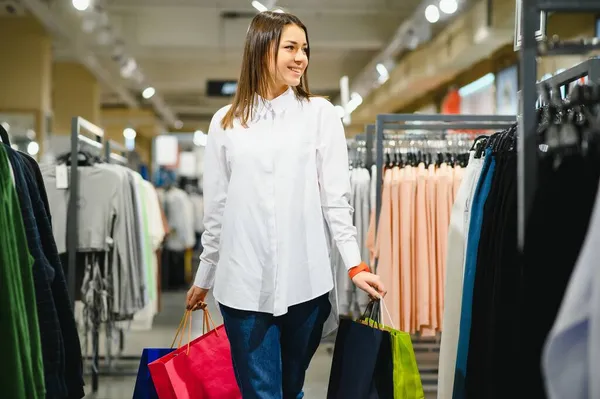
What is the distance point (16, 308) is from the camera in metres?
2.11

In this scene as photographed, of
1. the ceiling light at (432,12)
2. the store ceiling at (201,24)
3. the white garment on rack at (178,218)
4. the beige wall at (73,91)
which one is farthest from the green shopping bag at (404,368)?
the beige wall at (73,91)

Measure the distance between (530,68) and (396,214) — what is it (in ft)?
8.78

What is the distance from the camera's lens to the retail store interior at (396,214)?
5.38 ft

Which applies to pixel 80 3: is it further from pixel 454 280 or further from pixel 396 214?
pixel 454 280

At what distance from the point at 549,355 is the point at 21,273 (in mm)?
1522

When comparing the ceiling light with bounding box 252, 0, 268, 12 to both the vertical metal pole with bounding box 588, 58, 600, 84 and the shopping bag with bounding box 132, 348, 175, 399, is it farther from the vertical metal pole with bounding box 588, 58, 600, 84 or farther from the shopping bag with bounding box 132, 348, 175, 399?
the vertical metal pole with bounding box 588, 58, 600, 84

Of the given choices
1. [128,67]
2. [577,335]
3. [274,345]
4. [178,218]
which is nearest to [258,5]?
[178,218]

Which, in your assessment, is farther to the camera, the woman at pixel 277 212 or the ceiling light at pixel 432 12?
the ceiling light at pixel 432 12

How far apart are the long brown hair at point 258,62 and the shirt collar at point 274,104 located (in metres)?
0.01

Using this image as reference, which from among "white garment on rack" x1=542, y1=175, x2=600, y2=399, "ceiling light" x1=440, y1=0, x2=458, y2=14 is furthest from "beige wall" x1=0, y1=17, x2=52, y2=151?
"white garment on rack" x1=542, y1=175, x2=600, y2=399

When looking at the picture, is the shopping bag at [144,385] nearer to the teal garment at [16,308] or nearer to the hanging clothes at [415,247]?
the teal garment at [16,308]

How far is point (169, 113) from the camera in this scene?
70.7 ft

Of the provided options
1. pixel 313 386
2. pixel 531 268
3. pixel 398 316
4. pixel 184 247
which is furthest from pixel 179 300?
pixel 531 268

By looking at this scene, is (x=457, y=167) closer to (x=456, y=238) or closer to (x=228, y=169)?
(x=456, y=238)
